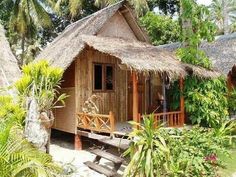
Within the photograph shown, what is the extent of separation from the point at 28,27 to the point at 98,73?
50.1 ft

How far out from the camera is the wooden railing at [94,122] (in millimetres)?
9844

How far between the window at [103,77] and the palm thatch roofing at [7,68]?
2684mm

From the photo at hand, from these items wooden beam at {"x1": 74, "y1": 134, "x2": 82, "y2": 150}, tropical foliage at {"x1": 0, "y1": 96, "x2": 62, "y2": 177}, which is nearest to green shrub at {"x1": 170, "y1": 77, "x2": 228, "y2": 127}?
wooden beam at {"x1": 74, "y1": 134, "x2": 82, "y2": 150}

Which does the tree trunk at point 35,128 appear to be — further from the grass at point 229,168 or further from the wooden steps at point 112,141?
the grass at point 229,168

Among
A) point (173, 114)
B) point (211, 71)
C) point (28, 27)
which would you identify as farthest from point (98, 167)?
point (28, 27)

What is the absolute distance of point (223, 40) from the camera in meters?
16.8

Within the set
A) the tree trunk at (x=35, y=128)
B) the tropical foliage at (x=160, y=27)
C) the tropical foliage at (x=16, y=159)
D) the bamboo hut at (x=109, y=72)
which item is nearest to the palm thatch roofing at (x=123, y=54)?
the bamboo hut at (x=109, y=72)

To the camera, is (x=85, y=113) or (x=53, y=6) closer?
(x=85, y=113)

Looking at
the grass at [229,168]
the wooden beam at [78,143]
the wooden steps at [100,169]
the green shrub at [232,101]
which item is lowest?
the grass at [229,168]

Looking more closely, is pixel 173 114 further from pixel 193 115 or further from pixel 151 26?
pixel 151 26

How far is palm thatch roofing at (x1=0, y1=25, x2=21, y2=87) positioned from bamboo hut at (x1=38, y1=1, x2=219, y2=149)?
1.41m

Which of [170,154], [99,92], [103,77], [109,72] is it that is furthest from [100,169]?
[109,72]

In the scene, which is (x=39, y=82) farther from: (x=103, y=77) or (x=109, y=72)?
(x=109, y=72)

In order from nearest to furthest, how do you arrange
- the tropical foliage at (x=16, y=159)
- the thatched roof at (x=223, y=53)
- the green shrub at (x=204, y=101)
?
the tropical foliage at (x=16, y=159) < the green shrub at (x=204, y=101) < the thatched roof at (x=223, y=53)
